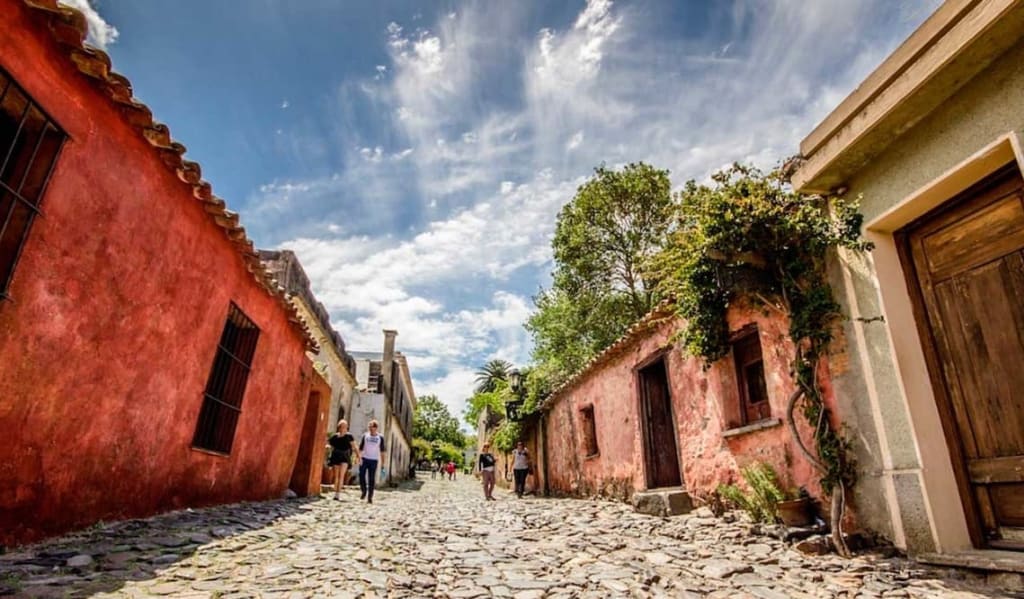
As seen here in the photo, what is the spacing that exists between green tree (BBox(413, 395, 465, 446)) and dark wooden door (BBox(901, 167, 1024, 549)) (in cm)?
5747

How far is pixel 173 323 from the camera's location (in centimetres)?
544

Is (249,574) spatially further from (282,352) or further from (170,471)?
(282,352)

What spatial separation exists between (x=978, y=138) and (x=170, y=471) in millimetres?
8033

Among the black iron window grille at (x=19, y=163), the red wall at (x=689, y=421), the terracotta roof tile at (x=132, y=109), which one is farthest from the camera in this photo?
the red wall at (x=689, y=421)

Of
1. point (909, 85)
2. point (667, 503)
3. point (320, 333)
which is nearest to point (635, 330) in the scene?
point (667, 503)


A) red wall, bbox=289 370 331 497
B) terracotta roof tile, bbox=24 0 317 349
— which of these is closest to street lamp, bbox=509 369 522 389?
red wall, bbox=289 370 331 497

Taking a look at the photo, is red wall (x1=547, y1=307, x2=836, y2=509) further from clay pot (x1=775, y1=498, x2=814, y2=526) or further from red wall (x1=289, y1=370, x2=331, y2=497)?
red wall (x1=289, y1=370, x2=331, y2=497)

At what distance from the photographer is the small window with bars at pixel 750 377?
646cm

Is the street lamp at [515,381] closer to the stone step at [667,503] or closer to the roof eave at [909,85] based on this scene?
the stone step at [667,503]

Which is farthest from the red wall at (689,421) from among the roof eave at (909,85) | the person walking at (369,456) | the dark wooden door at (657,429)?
the person walking at (369,456)

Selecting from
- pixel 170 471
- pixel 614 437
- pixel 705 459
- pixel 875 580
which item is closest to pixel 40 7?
pixel 170 471

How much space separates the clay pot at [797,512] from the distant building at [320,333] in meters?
8.63

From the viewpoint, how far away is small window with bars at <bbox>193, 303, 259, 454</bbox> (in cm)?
654

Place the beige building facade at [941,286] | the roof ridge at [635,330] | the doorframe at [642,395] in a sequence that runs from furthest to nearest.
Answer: the doorframe at [642,395] < the roof ridge at [635,330] < the beige building facade at [941,286]
